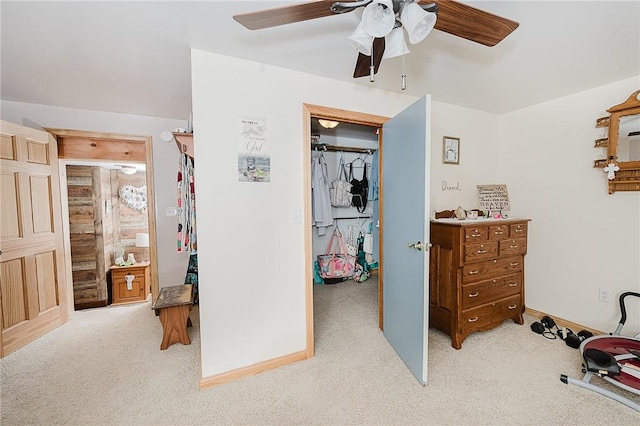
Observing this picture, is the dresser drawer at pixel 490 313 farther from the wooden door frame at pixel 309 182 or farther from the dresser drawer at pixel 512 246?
the wooden door frame at pixel 309 182

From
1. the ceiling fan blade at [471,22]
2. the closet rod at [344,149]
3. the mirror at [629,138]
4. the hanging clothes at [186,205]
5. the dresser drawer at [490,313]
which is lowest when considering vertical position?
the dresser drawer at [490,313]

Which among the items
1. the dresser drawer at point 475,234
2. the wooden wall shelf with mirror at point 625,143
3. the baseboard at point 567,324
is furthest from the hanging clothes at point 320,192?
the wooden wall shelf with mirror at point 625,143

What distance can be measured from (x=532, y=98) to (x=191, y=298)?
3.85m

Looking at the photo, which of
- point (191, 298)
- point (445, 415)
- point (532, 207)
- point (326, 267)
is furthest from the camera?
point (326, 267)

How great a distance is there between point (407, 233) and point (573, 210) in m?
1.91

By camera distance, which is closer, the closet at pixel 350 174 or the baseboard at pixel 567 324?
the baseboard at pixel 567 324

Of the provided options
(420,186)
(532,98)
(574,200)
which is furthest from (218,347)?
(532,98)

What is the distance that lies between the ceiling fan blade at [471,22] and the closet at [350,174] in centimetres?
249

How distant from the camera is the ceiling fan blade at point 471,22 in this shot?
919 millimetres

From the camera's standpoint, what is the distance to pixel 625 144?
2.05 metres

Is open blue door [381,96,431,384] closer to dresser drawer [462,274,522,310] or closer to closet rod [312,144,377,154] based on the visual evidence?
dresser drawer [462,274,522,310]

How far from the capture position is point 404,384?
1671 mm

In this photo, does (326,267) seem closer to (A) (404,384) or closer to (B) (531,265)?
(A) (404,384)

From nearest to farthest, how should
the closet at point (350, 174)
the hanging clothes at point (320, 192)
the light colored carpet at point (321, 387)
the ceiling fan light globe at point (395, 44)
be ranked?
1. the ceiling fan light globe at point (395, 44)
2. the light colored carpet at point (321, 387)
3. the hanging clothes at point (320, 192)
4. the closet at point (350, 174)
